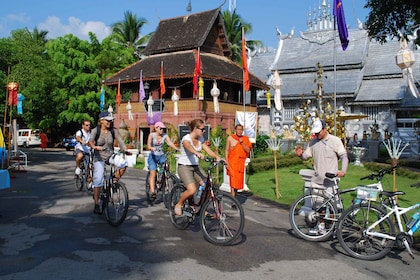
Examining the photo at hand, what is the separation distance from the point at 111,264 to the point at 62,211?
12.3 ft

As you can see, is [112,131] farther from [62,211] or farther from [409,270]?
[409,270]

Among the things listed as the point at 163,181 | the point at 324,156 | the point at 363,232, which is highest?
the point at 324,156

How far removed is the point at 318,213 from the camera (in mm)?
6668

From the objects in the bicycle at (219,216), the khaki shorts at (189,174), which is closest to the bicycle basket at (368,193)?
the bicycle at (219,216)

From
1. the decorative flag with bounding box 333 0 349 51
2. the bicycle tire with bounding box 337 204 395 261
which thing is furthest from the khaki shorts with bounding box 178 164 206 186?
the decorative flag with bounding box 333 0 349 51

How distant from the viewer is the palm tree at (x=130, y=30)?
47.8 metres

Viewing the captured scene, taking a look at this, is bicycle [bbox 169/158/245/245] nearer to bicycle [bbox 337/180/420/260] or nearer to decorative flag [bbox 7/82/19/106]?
bicycle [bbox 337/180/420/260]

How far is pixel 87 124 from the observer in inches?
453

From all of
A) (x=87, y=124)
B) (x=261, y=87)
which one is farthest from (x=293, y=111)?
(x=87, y=124)

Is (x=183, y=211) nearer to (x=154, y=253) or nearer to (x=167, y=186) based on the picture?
(x=154, y=253)

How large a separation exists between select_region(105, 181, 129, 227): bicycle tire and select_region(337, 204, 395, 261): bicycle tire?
11.4 ft

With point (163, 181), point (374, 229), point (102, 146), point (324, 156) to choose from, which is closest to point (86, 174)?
point (163, 181)

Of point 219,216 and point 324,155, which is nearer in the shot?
point 219,216

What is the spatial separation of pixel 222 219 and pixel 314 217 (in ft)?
4.99
